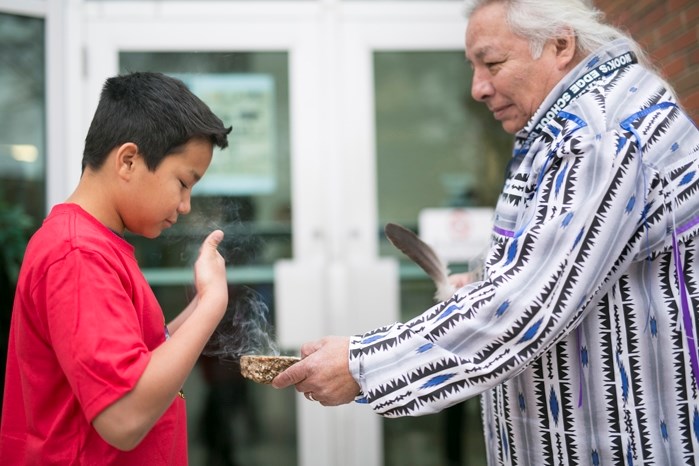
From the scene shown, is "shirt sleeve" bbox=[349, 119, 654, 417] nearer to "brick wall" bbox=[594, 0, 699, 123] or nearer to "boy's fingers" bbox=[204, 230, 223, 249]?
"boy's fingers" bbox=[204, 230, 223, 249]

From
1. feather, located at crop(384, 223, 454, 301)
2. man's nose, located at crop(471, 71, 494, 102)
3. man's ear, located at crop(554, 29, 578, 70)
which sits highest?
man's ear, located at crop(554, 29, 578, 70)

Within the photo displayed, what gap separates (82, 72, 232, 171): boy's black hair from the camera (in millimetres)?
1509

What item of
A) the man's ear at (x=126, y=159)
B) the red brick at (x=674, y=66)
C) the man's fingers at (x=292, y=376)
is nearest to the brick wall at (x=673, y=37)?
the red brick at (x=674, y=66)

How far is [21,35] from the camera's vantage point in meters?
3.64

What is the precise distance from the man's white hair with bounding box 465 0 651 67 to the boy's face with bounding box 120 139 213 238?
91 cm

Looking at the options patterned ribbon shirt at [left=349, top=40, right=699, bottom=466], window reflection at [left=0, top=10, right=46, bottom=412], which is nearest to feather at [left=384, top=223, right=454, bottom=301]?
patterned ribbon shirt at [left=349, top=40, right=699, bottom=466]

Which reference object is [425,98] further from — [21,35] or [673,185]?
[673,185]

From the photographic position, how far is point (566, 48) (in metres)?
1.86

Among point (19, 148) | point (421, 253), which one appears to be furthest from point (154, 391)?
point (19, 148)

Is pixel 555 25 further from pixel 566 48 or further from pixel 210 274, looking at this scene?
pixel 210 274

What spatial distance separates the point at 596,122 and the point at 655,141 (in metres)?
0.14

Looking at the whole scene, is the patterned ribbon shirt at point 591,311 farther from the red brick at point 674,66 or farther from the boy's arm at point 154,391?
the red brick at point 674,66

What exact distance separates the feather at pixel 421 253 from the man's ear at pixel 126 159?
A: 905 mm

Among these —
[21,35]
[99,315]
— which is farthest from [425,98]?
[99,315]
